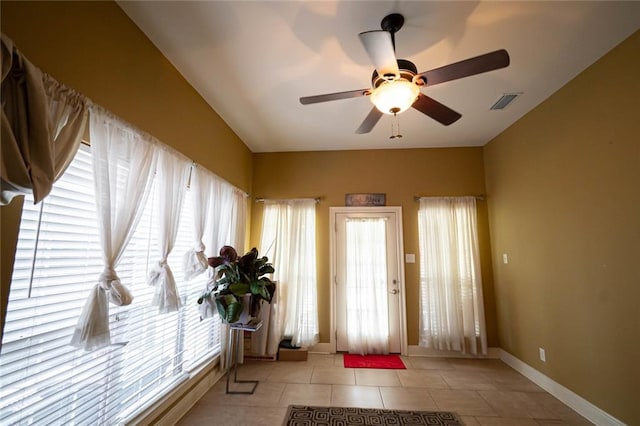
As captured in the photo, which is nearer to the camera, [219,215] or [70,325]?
[70,325]

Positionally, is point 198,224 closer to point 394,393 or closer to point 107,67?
point 107,67

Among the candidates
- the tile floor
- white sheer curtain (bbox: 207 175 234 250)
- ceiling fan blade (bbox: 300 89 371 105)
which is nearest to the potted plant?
white sheer curtain (bbox: 207 175 234 250)

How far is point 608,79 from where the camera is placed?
2172 millimetres

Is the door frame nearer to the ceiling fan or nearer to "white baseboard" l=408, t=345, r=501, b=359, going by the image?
"white baseboard" l=408, t=345, r=501, b=359

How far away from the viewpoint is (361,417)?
7.70ft

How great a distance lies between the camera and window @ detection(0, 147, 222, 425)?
124cm

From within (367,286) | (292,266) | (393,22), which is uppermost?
(393,22)

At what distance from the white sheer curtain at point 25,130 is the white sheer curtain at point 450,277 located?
3934 millimetres

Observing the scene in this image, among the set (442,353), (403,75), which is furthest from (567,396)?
(403,75)

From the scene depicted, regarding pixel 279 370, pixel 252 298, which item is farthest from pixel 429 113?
pixel 279 370

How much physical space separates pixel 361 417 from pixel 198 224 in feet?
7.64

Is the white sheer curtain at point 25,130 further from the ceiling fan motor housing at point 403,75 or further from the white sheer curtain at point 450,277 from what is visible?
the white sheer curtain at point 450,277

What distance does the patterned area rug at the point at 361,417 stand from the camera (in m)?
2.27

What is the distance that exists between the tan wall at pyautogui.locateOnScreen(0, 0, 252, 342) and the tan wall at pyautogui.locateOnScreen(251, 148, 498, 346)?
1.60m
